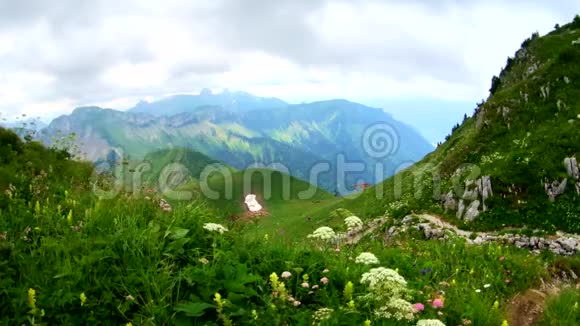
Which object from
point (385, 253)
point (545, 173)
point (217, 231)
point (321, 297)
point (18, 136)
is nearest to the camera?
point (321, 297)

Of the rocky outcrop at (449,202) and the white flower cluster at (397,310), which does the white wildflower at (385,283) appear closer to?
the white flower cluster at (397,310)

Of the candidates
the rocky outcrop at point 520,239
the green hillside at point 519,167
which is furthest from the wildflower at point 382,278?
Result: the green hillside at point 519,167

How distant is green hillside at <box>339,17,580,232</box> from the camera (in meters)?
33.1

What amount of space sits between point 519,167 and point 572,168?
12.2 ft

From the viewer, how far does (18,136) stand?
53.6ft

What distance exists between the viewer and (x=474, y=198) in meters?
36.2

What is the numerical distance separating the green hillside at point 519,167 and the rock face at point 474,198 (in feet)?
0.27

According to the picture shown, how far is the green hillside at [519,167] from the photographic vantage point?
33125mm

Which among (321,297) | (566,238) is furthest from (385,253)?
(566,238)

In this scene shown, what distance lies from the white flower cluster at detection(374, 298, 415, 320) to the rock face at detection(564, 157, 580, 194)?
34.0m

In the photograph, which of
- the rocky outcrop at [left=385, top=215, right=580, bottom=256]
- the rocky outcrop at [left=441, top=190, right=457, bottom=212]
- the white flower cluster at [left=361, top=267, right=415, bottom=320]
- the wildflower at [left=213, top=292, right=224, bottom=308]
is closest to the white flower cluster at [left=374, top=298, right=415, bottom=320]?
the white flower cluster at [left=361, top=267, right=415, bottom=320]

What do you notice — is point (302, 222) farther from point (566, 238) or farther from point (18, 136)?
point (18, 136)

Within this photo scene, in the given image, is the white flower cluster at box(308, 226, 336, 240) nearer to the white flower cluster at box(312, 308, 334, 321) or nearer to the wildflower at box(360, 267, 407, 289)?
the wildflower at box(360, 267, 407, 289)

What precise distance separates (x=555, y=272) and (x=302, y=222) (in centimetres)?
5215
